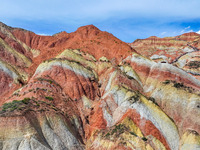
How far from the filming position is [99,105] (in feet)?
130

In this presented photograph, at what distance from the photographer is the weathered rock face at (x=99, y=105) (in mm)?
29281

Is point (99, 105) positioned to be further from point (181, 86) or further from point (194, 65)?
point (194, 65)

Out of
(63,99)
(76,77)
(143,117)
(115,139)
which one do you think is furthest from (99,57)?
(115,139)

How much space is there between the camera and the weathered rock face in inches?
1153

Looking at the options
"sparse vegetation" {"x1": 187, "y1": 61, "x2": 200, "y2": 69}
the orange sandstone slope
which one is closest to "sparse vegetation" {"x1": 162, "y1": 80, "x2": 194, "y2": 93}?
the orange sandstone slope

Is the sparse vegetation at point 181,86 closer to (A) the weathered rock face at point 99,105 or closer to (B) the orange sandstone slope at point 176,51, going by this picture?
(A) the weathered rock face at point 99,105

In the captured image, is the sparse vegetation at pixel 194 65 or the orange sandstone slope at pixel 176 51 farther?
the orange sandstone slope at pixel 176 51

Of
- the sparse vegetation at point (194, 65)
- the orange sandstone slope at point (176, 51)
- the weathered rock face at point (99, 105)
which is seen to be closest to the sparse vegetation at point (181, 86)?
the weathered rock face at point (99, 105)

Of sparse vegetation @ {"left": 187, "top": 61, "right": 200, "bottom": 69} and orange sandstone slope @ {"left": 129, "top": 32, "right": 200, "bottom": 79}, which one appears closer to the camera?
sparse vegetation @ {"left": 187, "top": 61, "right": 200, "bottom": 69}

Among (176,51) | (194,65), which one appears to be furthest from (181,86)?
(176,51)

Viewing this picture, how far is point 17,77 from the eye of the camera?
52.7 meters

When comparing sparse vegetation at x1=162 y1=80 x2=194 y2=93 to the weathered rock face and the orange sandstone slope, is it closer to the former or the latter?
the weathered rock face

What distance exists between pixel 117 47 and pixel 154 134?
3450 cm

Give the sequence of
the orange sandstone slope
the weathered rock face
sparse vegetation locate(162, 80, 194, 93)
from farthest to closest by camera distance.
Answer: the orange sandstone slope < sparse vegetation locate(162, 80, 194, 93) < the weathered rock face
